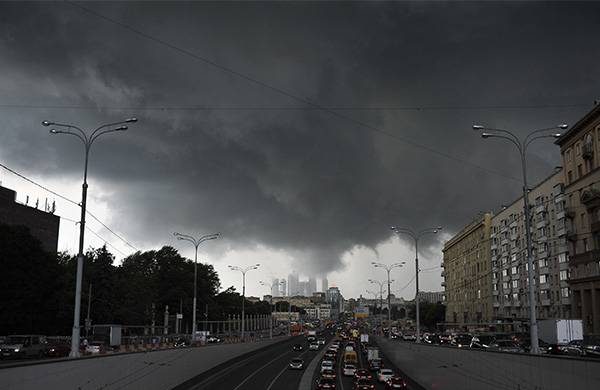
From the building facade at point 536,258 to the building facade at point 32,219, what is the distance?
9226 centimetres

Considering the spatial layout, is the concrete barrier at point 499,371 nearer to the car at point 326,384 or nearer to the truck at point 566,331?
the car at point 326,384

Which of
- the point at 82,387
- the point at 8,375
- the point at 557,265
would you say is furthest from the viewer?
the point at 557,265

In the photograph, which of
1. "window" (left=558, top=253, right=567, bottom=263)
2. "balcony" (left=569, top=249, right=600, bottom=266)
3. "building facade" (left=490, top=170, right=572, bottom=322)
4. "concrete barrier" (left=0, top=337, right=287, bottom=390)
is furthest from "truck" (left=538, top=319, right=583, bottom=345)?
"window" (left=558, top=253, right=567, bottom=263)

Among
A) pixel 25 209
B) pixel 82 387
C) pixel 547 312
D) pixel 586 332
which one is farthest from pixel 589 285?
pixel 25 209

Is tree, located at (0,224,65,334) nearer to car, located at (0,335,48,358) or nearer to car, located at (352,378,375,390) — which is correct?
car, located at (0,335,48,358)

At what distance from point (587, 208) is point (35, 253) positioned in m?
77.4

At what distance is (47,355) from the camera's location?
152 ft

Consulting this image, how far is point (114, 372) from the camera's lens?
87.9 feet

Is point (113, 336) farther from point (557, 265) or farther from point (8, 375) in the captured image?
point (557, 265)

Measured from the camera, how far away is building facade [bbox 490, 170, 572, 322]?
90.9 meters

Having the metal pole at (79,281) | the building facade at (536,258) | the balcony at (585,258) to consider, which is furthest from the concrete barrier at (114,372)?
the building facade at (536,258)

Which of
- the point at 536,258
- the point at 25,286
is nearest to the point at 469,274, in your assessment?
the point at 536,258

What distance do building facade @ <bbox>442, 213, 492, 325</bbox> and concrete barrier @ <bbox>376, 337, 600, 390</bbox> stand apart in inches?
3900

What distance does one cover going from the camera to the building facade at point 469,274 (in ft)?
459
